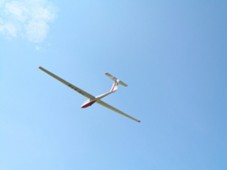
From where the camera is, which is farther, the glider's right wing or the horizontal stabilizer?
the horizontal stabilizer

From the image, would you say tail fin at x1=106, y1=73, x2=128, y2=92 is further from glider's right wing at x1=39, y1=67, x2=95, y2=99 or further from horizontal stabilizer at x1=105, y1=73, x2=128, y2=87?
glider's right wing at x1=39, y1=67, x2=95, y2=99

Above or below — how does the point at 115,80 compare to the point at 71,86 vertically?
above

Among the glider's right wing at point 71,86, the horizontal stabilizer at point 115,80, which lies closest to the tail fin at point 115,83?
the horizontal stabilizer at point 115,80

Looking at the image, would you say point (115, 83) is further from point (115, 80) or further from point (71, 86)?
point (71, 86)

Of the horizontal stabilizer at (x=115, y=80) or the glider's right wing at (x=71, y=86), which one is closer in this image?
the glider's right wing at (x=71, y=86)

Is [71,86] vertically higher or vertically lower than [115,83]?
lower

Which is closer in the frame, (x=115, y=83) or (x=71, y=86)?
(x=71, y=86)

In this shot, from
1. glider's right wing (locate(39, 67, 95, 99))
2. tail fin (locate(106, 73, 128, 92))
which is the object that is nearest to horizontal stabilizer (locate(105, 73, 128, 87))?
tail fin (locate(106, 73, 128, 92))

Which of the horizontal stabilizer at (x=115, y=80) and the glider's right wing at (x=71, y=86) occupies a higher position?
the horizontal stabilizer at (x=115, y=80)

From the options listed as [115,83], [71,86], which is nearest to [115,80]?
[115,83]

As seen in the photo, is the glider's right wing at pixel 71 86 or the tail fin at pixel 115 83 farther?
the tail fin at pixel 115 83

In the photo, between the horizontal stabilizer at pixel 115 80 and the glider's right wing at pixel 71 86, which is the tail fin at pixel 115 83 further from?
the glider's right wing at pixel 71 86
